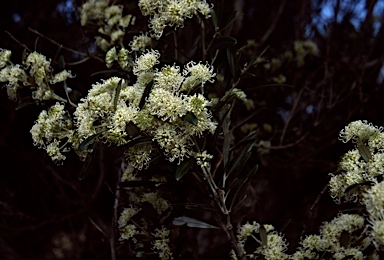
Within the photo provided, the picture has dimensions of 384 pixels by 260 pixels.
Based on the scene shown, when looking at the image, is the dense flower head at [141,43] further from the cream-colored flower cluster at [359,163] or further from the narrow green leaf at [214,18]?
the cream-colored flower cluster at [359,163]

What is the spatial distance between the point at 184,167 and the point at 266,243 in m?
0.37

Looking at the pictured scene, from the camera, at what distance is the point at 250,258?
4.48 ft

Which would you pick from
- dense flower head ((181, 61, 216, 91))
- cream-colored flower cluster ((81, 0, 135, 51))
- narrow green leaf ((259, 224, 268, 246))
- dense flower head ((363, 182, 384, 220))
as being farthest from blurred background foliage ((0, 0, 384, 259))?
dense flower head ((363, 182, 384, 220))

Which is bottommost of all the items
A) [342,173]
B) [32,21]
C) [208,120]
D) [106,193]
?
[342,173]

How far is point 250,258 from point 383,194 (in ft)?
1.80

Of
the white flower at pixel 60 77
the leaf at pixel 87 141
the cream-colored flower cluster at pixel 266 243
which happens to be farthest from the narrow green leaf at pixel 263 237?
the white flower at pixel 60 77

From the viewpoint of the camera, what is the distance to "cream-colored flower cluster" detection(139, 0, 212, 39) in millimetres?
1381

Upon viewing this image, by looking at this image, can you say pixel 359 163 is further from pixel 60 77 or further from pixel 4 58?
pixel 4 58

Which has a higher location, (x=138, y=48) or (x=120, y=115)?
(x=138, y=48)

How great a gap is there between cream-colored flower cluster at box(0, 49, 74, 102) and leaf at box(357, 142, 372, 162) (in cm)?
92

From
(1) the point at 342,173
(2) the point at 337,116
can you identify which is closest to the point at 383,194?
(1) the point at 342,173

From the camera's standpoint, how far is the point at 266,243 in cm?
134

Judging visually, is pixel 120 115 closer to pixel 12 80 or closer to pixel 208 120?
pixel 208 120

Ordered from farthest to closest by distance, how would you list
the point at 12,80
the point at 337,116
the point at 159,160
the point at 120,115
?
the point at 337,116 → the point at 12,80 → the point at 159,160 → the point at 120,115
